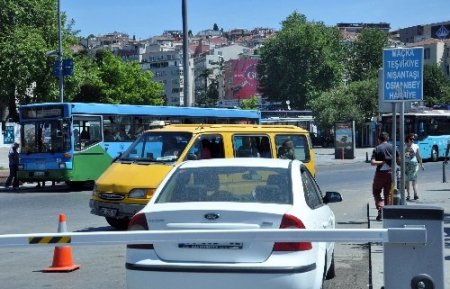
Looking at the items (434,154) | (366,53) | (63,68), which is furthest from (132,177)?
(366,53)

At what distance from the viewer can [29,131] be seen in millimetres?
26016

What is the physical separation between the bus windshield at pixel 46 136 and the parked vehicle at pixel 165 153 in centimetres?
1028

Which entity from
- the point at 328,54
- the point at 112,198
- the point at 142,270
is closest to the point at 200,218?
the point at 142,270

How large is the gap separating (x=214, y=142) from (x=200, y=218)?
9.00 m

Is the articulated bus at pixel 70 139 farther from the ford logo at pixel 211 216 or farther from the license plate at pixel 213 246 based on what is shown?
the license plate at pixel 213 246

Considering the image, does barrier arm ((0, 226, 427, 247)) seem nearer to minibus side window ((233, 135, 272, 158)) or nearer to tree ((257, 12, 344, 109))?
minibus side window ((233, 135, 272, 158))

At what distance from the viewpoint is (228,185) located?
23.9 feet

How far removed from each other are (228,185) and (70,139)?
18.7 m

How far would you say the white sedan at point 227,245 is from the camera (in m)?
6.16

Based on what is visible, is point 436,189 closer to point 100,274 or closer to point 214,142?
point 214,142

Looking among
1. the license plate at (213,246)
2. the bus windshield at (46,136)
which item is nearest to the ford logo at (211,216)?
the license plate at (213,246)

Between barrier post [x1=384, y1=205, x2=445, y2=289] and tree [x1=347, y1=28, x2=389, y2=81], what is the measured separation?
369 ft

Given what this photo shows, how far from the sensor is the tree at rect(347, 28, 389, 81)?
11675 cm

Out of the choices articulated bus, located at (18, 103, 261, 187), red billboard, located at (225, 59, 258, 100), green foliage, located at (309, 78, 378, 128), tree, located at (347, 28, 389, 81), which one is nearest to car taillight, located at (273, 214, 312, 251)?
articulated bus, located at (18, 103, 261, 187)
